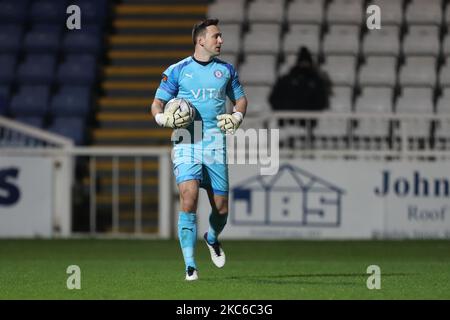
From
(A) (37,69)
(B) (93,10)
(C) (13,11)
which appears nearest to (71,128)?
(A) (37,69)

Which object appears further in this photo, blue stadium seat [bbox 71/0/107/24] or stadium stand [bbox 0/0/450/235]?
blue stadium seat [bbox 71/0/107/24]

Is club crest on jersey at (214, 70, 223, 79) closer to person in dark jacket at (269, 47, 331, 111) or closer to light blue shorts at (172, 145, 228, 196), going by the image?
light blue shorts at (172, 145, 228, 196)

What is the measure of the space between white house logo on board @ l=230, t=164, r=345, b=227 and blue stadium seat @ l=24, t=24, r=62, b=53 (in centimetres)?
618

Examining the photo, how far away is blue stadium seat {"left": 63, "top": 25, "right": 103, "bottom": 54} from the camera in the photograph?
21578 mm

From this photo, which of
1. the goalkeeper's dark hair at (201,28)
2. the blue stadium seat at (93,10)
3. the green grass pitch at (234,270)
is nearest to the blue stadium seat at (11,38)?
the blue stadium seat at (93,10)

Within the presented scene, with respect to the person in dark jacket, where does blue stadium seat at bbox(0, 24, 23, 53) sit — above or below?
above

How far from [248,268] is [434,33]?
33.6 feet

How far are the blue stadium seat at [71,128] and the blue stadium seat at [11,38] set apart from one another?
214 cm

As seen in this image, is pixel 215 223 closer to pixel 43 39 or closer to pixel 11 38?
pixel 43 39

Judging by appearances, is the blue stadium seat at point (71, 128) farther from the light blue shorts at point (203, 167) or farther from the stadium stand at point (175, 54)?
the light blue shorts at point (203, 167)

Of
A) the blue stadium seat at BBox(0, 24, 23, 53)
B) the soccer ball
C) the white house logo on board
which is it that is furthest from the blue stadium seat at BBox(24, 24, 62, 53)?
the soccer ball

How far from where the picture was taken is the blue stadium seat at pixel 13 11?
22312 mm

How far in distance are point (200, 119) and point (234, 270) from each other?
188 cm
